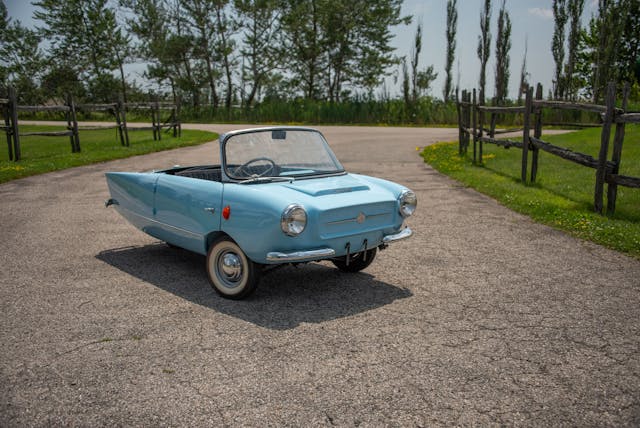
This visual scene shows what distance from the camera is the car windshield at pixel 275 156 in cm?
551

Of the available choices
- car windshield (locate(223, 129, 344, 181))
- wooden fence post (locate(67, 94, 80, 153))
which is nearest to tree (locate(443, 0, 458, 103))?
wooden fence post (locate(67, 94, 80, 153))

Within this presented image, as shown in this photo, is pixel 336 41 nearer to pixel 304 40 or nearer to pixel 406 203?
pixel 304 40

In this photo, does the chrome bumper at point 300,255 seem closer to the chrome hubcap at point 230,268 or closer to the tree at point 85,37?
the chrome hubcap at point 230,268

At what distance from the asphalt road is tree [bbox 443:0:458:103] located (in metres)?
36.1

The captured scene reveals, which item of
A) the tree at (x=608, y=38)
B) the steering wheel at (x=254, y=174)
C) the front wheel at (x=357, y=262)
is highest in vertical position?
the tree at (x=608, y=38)

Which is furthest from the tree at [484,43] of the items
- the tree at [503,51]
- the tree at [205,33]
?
the tree at [205,33]

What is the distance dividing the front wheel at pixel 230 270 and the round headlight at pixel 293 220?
0.53 metres

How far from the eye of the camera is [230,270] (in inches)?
202

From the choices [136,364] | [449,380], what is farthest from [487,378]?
[136,364]

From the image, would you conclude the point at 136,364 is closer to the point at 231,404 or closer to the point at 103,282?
the point at 231,404

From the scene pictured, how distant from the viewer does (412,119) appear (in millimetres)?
38375

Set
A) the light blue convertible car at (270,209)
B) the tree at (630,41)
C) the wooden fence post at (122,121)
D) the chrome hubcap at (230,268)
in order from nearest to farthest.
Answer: the light blue convertible car at (270,209) < the chrome hubcap at (230,268) < the wooden fence post at (122,121) < the tree at (630,41)

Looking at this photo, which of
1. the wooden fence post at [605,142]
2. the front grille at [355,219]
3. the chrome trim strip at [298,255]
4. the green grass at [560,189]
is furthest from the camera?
the wooden fence post at [605,142]

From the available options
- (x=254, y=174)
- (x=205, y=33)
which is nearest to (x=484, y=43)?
(x=205, y=33)
